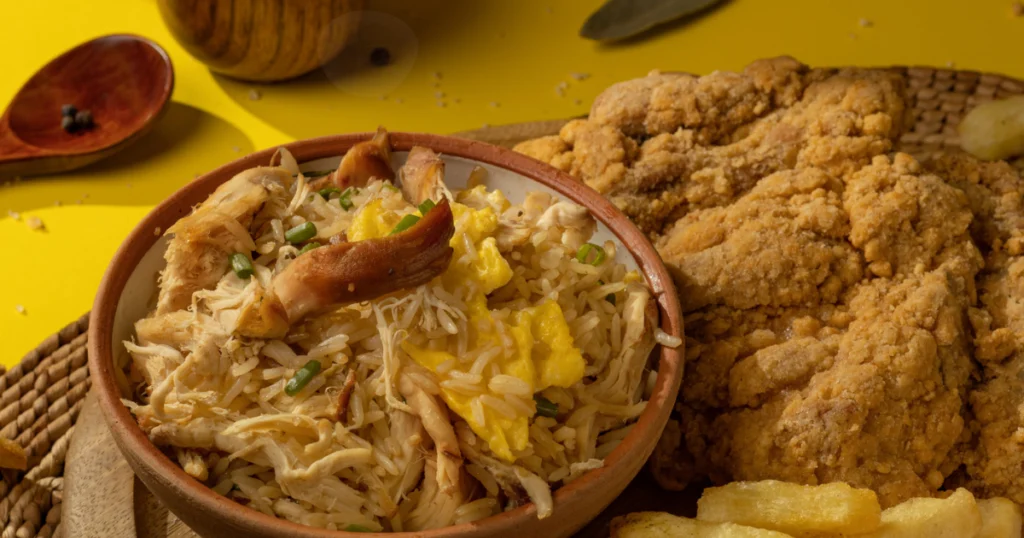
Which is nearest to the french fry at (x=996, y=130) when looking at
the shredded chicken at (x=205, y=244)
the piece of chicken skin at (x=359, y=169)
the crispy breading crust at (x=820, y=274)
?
the crispy breading crust at (x=820, y=274)

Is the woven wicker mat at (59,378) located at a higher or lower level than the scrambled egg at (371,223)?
lower

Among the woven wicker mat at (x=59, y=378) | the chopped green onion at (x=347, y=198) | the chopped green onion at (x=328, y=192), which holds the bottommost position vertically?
the woven wicker mat at (x=59, y=378)

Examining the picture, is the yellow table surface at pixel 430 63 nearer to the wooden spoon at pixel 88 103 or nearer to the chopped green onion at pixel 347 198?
the wooden spoon at pixel 88 103

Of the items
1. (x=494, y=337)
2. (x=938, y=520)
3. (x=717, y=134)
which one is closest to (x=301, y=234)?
(x=494, y=337)

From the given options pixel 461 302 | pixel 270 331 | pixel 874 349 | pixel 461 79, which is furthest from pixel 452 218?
pixel 461 79

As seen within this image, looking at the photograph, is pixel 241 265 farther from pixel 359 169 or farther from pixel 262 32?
pixel 262 32
